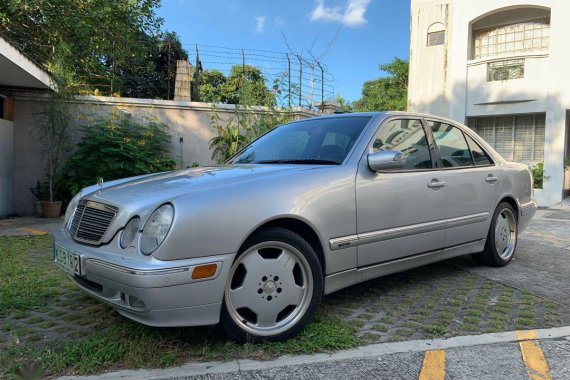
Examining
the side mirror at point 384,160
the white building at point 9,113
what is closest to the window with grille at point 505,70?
the white building at point 9,113

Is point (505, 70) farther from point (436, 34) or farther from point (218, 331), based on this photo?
point (218, 331)

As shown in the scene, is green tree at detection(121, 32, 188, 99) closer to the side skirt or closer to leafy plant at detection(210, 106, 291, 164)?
leafy plant at detection(210, 106, 291, 164)

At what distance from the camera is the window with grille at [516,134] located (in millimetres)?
14070

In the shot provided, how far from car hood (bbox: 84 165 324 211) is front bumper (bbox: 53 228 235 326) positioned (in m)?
0.30

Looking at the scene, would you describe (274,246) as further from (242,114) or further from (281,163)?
(242,114)

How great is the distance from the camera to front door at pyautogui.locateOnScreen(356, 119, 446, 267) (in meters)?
3.51

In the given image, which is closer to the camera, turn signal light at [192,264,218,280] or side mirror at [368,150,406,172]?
turn signal light at [192,264,218,280]

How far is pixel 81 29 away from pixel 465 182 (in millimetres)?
11671

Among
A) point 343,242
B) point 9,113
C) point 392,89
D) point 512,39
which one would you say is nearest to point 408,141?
point 343,242

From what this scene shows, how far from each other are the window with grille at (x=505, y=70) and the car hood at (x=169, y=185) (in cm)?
1267

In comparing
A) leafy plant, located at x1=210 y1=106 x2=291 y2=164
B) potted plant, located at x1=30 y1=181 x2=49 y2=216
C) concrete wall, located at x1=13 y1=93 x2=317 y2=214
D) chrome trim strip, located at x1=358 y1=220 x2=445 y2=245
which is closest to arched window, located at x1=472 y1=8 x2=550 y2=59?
leafy plant, located at x1=210 y1=106 x2=291 y2=164

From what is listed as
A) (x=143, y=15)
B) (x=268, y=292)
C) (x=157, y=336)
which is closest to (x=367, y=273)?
(x=268, y=292)

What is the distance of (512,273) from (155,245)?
12.9 ft

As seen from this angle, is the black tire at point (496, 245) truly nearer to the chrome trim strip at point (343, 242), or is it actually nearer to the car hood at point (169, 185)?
the chrome trim strip at point (343, 242)
